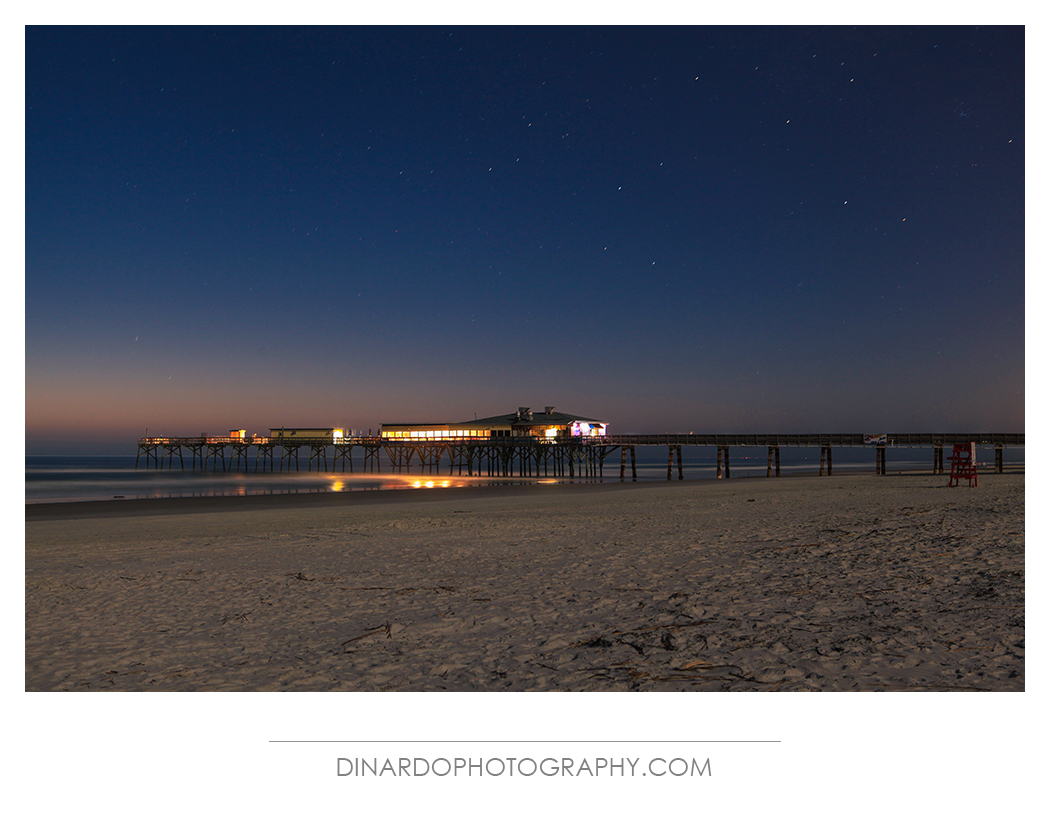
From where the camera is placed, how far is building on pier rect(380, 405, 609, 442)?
198 feet

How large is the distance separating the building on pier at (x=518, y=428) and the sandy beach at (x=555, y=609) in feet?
160

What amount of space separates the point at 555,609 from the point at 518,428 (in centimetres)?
5573

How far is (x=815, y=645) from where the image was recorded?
4.57 m

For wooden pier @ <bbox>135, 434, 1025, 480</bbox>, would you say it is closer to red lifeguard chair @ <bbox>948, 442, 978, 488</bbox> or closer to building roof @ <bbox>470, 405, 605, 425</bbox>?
building roof @ <bbox>470, 405, 605, 425</bbox>

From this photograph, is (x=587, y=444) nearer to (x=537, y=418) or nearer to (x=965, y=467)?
(x=537, y=418)

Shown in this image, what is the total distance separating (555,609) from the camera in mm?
5871

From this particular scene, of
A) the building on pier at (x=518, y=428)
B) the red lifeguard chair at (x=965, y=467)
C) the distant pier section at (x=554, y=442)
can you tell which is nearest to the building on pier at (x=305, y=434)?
the distant pier section at (x=554, y=442)

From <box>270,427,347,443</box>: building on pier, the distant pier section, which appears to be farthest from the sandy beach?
<box>270,427,347,443</box>: building on pier

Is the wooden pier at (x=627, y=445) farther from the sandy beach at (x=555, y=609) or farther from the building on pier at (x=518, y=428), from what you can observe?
the sandy beach at (x=555, y=609)

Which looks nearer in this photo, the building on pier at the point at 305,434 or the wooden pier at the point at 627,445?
the wooden pier at the point at 627,445

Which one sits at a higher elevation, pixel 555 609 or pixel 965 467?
pixel 965 467

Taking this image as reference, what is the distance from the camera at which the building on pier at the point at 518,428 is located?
60.5 m

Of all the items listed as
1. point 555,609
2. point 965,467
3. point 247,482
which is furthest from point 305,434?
point 555,609

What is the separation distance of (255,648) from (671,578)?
13.7 ft
